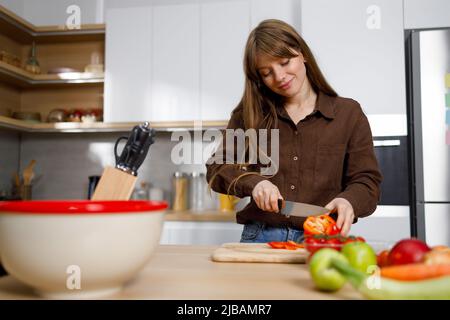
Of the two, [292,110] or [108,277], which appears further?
[292,110]

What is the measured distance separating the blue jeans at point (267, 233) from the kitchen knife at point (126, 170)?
624mm

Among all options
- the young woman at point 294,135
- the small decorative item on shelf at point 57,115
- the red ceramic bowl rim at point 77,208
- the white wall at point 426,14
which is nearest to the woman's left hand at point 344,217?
the young woman at point 294,135

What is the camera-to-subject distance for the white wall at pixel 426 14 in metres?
2.22

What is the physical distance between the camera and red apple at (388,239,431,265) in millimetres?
540

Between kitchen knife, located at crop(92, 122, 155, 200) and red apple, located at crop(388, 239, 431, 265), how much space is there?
17.5 inches

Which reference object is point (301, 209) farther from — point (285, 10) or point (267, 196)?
point (285, 10)

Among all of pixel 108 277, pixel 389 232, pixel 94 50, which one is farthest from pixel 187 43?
pixel 108 277

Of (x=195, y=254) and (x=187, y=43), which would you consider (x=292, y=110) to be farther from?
(x=187, y=43)

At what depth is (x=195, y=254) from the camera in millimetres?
927

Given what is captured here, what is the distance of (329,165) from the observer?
1.29 metres

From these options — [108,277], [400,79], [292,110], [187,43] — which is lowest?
[108,277]

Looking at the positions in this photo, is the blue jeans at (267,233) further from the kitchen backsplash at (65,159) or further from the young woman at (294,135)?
the kitchen backsplash at (65,159)

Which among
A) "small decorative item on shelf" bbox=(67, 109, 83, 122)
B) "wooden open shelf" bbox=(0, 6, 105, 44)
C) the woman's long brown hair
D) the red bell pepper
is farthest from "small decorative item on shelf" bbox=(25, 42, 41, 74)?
the red bell pepper
